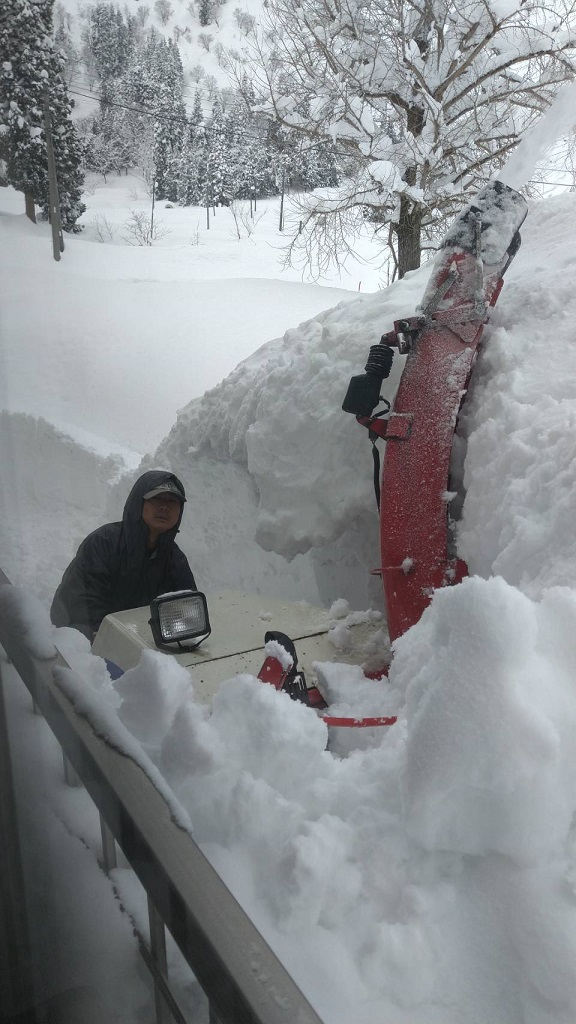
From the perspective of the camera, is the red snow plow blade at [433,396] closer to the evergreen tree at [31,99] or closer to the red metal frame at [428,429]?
the red metal frame at [428,429]

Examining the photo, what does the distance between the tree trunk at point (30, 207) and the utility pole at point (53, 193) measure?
0.15 ft

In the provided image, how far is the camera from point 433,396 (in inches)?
61.1

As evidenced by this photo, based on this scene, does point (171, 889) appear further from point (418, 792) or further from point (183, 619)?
point (183, 619)

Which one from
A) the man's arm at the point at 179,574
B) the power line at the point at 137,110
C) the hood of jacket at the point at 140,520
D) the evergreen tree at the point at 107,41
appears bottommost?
the man's arm at the point at 179,574

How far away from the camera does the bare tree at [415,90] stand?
1796 millimetres

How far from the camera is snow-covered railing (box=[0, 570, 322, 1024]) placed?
0.40 m

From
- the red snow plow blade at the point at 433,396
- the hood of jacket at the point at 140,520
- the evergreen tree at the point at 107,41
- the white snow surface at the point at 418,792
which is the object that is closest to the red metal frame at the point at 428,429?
the red snow plow blade at the point at 433,396

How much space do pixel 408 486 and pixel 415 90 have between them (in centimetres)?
125

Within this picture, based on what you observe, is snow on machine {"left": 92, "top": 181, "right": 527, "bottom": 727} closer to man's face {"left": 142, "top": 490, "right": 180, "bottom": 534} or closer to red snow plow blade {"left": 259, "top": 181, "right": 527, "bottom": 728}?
red snow plow blade {"left": 259, "top": 181, "right": 527, "bottom": 728}

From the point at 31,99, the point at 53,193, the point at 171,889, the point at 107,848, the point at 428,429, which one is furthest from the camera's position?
the point at 428,429

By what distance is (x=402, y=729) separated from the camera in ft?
2.26

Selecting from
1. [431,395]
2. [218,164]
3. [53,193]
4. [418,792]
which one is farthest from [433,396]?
[418,792]

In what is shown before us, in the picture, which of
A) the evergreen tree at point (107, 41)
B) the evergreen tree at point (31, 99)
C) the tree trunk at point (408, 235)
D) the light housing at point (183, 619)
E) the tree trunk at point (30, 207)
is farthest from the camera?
the tree trunk at point (408, 235)

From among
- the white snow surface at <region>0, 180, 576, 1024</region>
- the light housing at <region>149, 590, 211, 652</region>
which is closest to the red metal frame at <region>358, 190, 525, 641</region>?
the white snow surface at <region>0, 180, 576, 1024</region>
